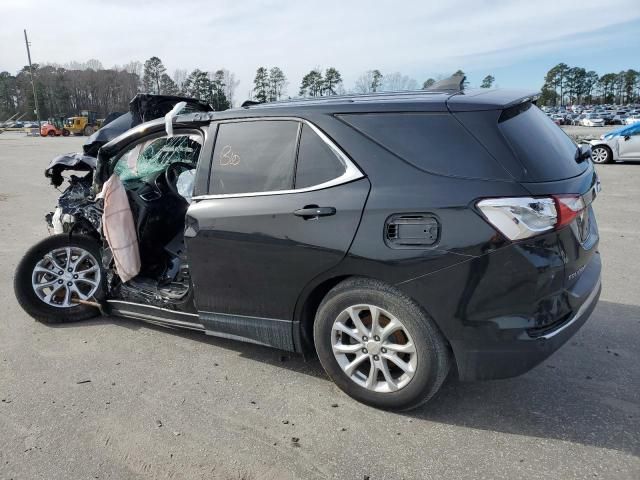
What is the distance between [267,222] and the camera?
3164 mm

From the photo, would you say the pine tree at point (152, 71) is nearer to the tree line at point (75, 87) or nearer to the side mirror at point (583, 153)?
the tree line at point (75, 87)

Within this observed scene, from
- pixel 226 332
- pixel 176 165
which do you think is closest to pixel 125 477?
pixel 226 332

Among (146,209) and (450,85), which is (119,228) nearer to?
(146,209)

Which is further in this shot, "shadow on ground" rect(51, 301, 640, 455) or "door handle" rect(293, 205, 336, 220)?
"door handle" rect(293, 205, 336, 220)

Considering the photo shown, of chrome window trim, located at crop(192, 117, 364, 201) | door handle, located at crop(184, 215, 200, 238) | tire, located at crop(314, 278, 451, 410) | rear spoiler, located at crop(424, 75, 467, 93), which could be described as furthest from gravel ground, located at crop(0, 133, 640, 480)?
rear spoiler, located at crop(424, 75, 467, 93)

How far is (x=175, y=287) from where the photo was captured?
421 cm

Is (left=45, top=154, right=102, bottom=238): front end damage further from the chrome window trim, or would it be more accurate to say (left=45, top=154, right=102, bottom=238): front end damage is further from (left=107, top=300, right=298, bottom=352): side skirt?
the chrome window trim

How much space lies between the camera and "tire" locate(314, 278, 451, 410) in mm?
2795

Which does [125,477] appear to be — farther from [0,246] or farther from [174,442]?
[0,246]

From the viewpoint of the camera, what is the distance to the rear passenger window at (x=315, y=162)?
3.02 m

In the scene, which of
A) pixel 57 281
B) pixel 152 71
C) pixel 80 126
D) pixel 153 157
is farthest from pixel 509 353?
pixel 152 71

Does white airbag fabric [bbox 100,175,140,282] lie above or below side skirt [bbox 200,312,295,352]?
above

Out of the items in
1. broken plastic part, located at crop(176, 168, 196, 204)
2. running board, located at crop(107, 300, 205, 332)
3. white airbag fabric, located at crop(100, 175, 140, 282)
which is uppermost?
broken plastic part, located at crop(176, 168, 196, 204)

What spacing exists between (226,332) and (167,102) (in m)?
2.57
